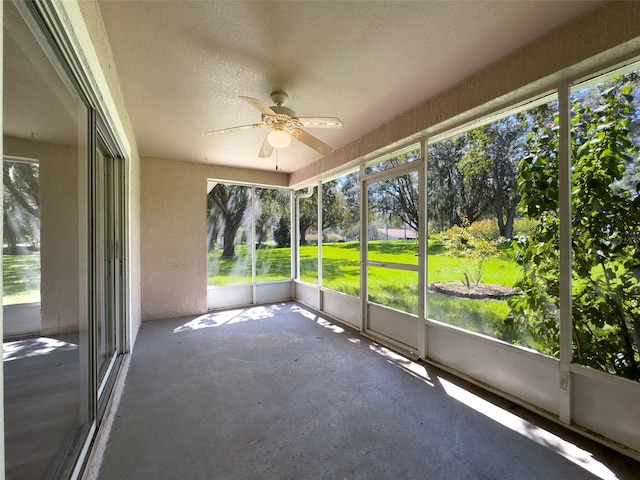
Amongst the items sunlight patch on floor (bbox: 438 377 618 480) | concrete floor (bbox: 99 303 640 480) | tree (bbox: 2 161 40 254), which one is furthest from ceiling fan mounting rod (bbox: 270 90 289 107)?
sunlight patch on floor (bbox: 438 377 618 480)

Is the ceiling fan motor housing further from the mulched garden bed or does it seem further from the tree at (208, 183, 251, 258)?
the tree at (208, 183, 251, 258)

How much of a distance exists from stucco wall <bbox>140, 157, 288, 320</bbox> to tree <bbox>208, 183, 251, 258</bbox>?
0.23 m

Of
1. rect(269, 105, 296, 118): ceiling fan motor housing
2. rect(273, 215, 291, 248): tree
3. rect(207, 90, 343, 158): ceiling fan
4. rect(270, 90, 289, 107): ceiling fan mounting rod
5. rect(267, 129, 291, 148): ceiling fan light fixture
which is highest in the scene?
rect(270, 90, 289, 107): ceiling fan mounting rod

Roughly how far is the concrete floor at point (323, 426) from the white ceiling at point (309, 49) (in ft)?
8.19

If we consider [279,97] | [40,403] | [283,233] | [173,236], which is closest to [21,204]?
[40,403]

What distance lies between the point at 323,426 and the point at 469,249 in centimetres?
189

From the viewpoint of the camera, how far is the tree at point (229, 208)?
16.5ft

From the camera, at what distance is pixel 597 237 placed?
1.87 metres

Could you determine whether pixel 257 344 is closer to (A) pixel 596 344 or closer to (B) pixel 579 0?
(A) pixel 596 344

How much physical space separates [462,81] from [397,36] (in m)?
0.85

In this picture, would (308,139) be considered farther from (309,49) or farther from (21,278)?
(21,278)

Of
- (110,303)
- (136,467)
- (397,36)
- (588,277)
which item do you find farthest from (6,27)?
(588,277)

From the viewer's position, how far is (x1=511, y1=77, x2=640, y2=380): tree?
1764mm

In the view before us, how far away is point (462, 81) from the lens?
2.39 m
